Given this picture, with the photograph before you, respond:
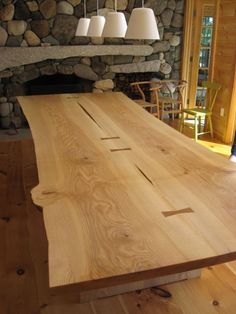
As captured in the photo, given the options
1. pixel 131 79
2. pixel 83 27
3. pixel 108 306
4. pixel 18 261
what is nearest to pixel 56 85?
pixel 131 79

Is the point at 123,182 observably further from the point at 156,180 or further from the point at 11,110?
the point at 11,110

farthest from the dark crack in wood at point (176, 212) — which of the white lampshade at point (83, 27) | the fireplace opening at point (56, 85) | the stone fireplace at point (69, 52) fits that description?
the fireplace opening at point (56, 85)

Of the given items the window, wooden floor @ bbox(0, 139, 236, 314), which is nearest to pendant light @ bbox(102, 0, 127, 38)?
wooden floor @ bbox(0, 139, 236, 314)

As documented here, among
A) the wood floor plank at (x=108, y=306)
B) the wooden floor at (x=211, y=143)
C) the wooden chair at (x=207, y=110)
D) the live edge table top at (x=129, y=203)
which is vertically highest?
the live edge table top at (x=129, y=203)

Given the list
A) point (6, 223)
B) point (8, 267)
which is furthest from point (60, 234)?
point (6, 223)

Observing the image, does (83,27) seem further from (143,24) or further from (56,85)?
(56,85)

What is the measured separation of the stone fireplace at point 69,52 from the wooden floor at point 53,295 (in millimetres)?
3019

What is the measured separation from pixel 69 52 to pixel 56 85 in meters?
0.67

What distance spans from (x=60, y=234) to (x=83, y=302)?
0.73 metres

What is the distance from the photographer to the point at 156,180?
1525mm

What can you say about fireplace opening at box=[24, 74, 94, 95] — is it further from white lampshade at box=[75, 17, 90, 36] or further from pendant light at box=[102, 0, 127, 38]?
pendant light at box=[102, 0, 127, 38]

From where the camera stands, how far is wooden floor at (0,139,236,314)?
1656 millimetres

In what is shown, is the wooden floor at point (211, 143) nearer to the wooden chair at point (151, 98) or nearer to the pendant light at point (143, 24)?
the wooden chair at point (151, 98)

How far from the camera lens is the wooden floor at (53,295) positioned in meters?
1.66
